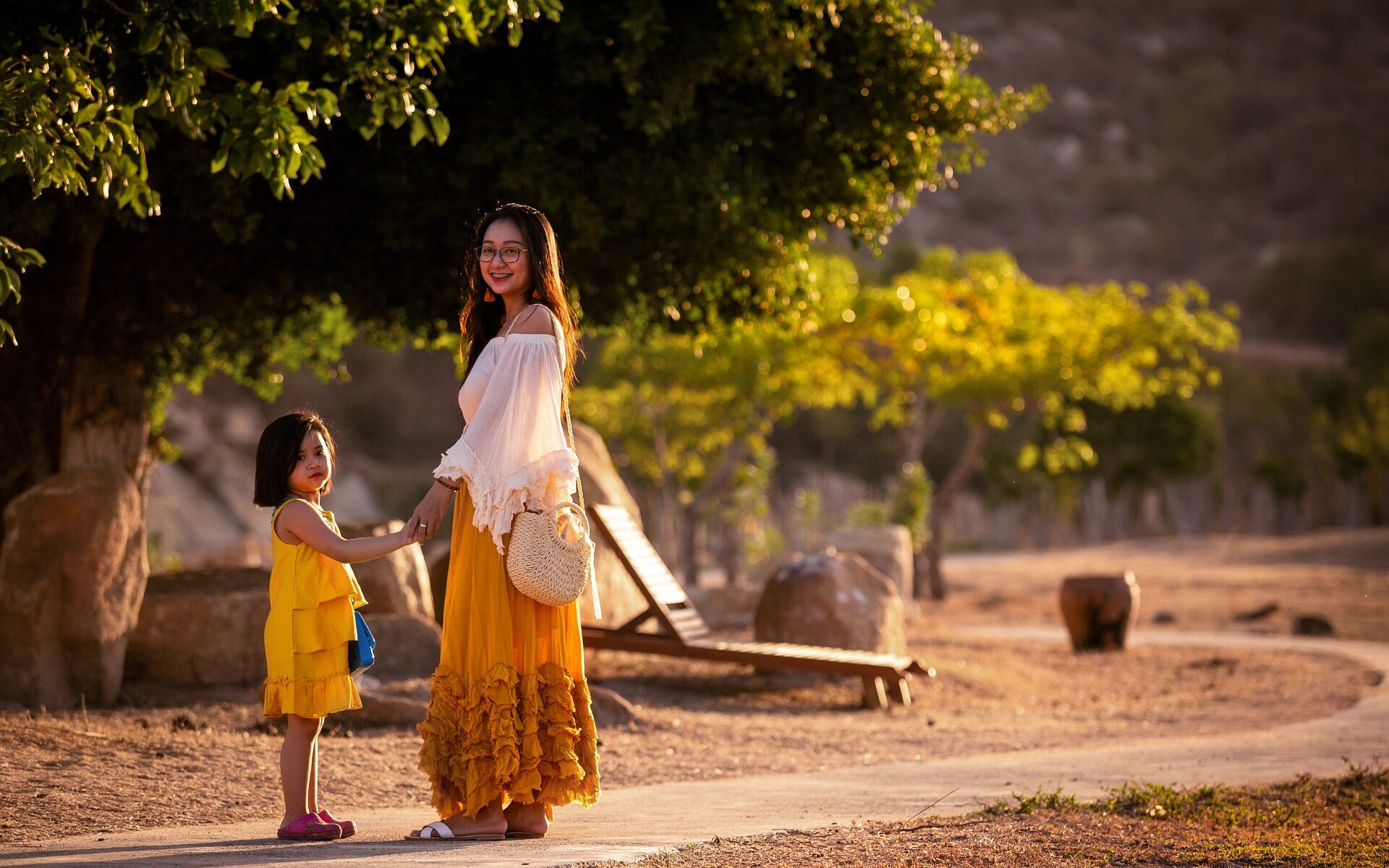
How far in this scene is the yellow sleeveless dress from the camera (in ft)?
15.4

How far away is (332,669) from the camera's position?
15.6 feet

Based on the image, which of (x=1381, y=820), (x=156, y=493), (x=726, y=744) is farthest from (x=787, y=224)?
(x=156, y=493)

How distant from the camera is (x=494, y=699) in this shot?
458cm

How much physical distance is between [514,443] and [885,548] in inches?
519

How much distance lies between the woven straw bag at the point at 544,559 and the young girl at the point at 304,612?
1.72 feet

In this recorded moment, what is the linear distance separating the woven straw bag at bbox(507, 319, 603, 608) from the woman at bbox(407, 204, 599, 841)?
49 mm

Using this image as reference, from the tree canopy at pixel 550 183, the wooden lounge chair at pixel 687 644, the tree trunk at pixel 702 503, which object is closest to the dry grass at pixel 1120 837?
the wooden lounge chair at pixel 687 644

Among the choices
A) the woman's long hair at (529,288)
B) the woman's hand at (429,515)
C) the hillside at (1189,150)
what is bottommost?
the woman's hand at (429,515)

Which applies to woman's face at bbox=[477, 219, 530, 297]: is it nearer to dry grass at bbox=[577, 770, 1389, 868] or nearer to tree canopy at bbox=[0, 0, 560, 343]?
tree canopy at bbox=[0, 0, 560, 343]

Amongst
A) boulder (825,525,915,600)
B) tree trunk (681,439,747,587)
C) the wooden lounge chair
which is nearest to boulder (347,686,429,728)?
the wooden lounge chair

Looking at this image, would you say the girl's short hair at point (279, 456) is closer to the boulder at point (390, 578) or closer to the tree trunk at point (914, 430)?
the boulder at point (390, 578)

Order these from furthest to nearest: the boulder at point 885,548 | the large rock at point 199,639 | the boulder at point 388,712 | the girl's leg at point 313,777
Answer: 1. the boulder at point 885,548
2. the large rock at point 199,639
3. the boulder at point 388,712
4. the girl's leg at point 313,777

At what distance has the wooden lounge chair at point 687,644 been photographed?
9562mm

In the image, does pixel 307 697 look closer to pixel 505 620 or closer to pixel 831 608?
pixel 505 620
